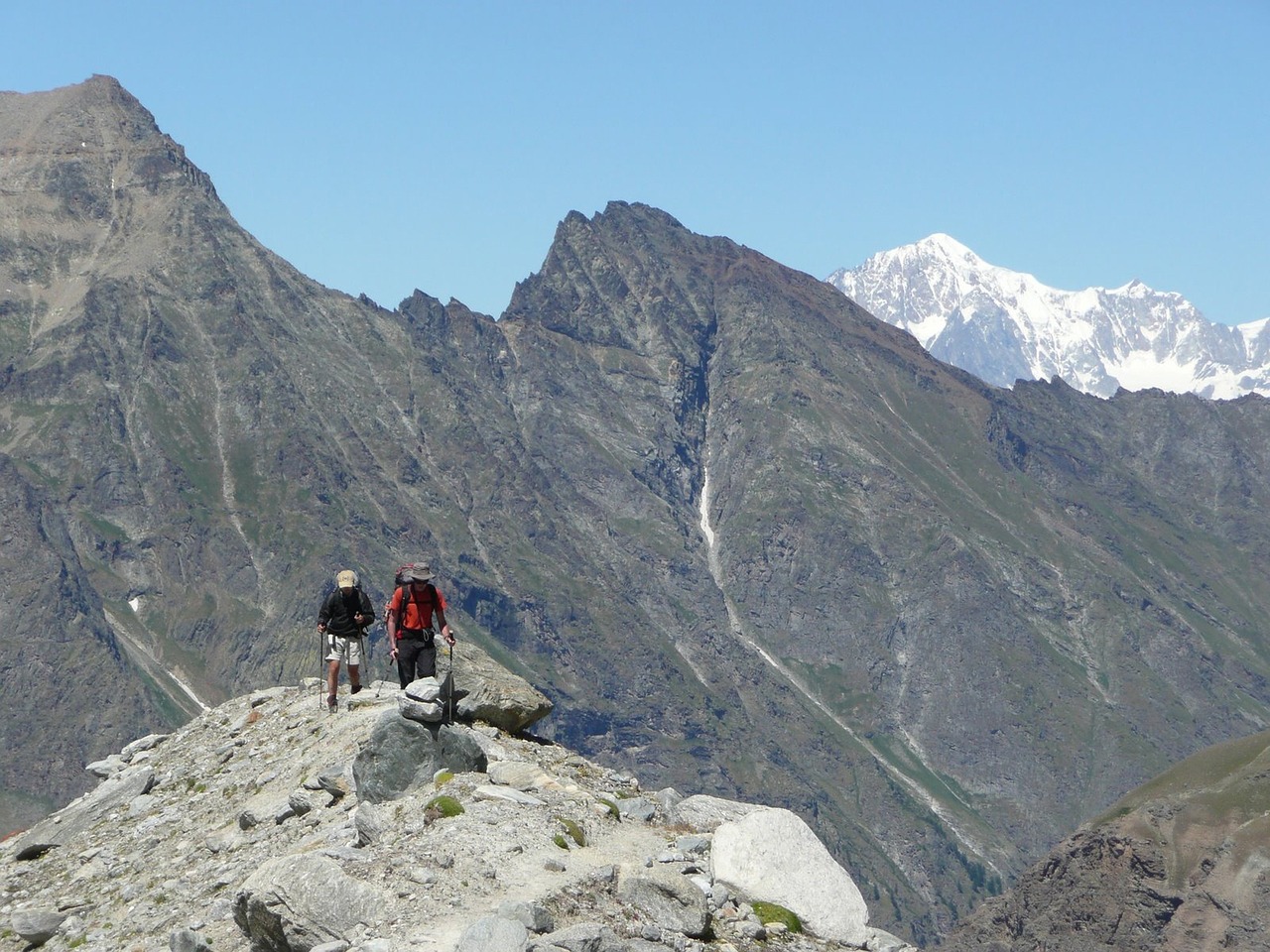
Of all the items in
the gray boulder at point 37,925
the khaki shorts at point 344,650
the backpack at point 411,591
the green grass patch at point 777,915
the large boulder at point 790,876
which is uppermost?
the backpack at point 411,591

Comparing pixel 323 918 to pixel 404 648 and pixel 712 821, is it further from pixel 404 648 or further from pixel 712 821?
pixel 404 648

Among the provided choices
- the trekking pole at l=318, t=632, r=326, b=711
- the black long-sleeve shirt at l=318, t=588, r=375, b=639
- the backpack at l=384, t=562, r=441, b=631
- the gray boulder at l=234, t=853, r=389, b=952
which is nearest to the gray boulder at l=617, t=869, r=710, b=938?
the gray boulder at l=234, t=853, r=389, b=952

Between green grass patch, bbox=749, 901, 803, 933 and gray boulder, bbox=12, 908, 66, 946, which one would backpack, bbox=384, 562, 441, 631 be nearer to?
gray boulder, bbox=12, 908, 66, 946

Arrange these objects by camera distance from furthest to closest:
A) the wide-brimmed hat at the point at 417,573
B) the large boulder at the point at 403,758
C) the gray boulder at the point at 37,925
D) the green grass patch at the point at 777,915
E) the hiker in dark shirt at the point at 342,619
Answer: the hiker in dark shirt at the point at 342,619
the wide-brimmed hat at the point at 417,573
the gray boulder at the point at 37,925
the large boulder at the point at 403,758
the green grass patch at the point at 777,915

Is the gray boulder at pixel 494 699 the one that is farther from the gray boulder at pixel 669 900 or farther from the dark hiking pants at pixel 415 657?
the gray boulder at pixel 669 900

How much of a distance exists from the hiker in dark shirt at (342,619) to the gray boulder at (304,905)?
493 inches

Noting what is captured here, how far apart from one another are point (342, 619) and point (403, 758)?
28.2 ft

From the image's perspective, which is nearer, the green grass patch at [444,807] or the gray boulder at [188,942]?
Answer: the gray boulder at [188,942]

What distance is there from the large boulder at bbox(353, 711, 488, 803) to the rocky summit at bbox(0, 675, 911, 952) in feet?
0.12

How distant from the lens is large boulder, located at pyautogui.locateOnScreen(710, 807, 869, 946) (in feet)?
95.8

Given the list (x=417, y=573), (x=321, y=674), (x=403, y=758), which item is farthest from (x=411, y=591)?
(x=321, y=674)

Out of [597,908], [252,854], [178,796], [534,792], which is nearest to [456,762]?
[534,792]

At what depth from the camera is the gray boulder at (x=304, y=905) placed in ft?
84.1

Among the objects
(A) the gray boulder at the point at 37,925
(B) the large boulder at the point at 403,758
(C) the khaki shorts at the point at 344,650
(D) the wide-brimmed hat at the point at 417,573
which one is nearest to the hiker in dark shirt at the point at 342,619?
(C) the khaki shorts at the point at 344,650
